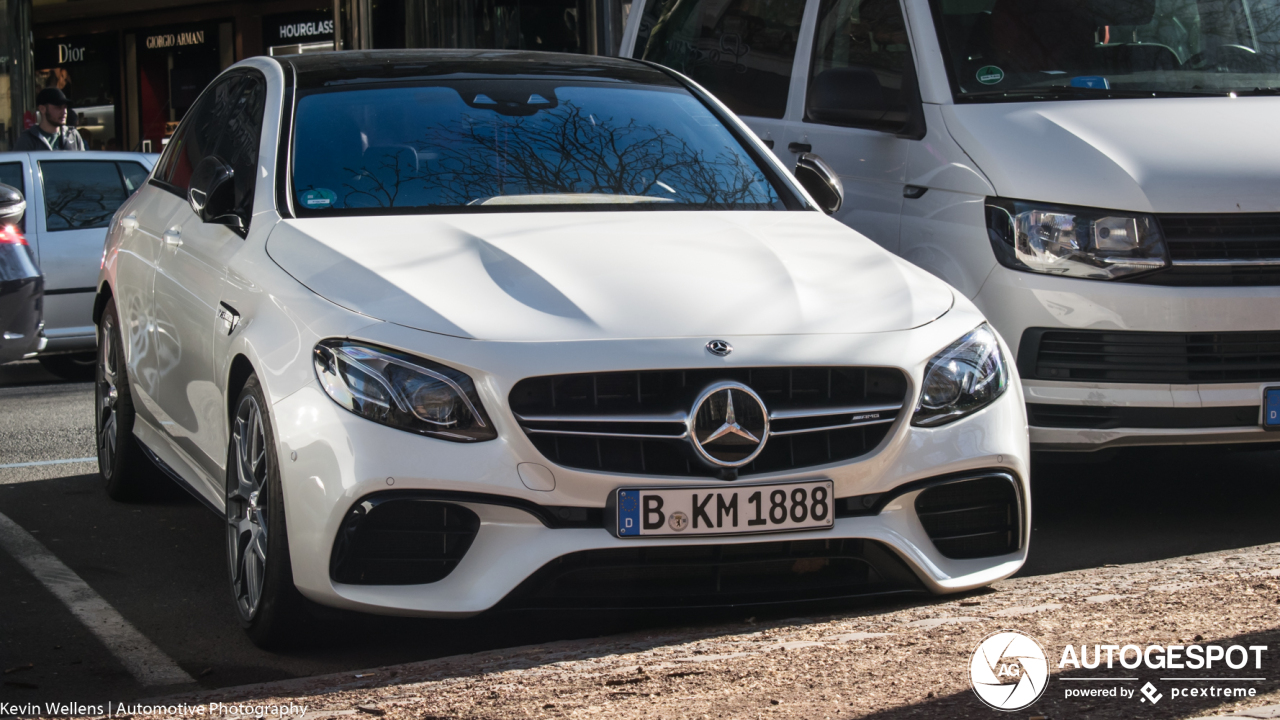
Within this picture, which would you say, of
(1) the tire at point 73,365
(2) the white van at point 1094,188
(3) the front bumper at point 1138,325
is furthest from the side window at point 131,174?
(3) the front bumper at point 1138,325

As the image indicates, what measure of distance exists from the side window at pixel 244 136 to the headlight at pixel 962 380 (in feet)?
6.91

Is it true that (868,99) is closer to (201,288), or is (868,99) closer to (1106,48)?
(1106,48)

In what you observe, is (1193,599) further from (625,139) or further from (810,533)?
(625,139)

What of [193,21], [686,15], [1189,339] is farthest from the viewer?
[193,21]

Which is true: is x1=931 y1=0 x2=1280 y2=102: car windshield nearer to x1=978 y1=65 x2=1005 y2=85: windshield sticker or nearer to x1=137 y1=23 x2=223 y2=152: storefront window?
x1=978 y1=65 x2=1005 y2=85: windshield sticker

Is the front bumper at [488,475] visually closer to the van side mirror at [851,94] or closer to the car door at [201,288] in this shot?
the car door at [201,288]

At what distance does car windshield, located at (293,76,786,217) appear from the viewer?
16.0ft

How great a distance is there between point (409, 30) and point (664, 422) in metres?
11.8

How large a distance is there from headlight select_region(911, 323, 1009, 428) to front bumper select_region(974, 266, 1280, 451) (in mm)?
1046

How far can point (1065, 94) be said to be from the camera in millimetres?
5832

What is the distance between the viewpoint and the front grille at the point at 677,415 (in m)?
3.85

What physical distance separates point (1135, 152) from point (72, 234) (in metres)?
7.59

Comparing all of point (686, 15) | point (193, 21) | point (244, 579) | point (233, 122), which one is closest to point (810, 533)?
point (244, 579)

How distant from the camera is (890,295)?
14.2ft
